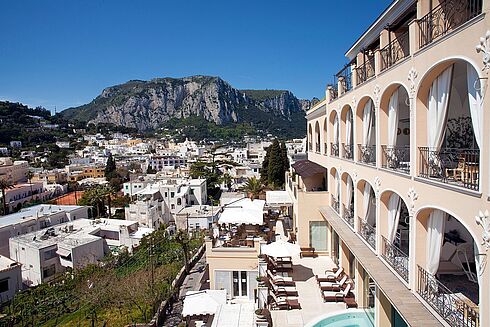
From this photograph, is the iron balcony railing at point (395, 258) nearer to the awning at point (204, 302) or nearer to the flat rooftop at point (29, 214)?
the awning at point (204, 302)

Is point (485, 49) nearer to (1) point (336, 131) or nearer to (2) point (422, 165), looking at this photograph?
(2) point (422, 165)

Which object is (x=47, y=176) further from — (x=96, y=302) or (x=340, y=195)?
(x=340, y=195)

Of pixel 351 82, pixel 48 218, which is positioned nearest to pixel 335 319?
pixel 351 82

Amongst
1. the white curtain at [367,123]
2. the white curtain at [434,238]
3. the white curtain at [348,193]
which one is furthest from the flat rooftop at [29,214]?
the white curtain at [434,238]

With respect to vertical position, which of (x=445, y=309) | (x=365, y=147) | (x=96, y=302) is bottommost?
(x=96, y=302)

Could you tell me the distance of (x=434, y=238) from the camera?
7699mm

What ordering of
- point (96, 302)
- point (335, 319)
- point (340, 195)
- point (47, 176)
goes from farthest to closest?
point (47, 176) → point (96, 302) → point (340, 195) → point (335, 319)

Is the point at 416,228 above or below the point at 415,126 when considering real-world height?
below

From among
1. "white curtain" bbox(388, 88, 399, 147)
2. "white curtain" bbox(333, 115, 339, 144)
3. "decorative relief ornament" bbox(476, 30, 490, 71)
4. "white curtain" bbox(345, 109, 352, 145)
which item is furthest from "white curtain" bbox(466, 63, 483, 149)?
"white curtain" bbox(333, 115, 339, 144)

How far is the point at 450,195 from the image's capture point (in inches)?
260

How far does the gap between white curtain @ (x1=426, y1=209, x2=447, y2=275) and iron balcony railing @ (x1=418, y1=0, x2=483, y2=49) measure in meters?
3.77

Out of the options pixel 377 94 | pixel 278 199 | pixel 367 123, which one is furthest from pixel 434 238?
pixel 278 199

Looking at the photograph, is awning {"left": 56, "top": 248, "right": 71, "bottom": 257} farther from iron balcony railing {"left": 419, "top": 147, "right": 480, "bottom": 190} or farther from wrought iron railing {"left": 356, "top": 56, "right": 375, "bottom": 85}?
iron balcony railing {"left": 419, "top": 147, "right": 480, "bottom": 190}

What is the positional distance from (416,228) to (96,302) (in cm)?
2232
